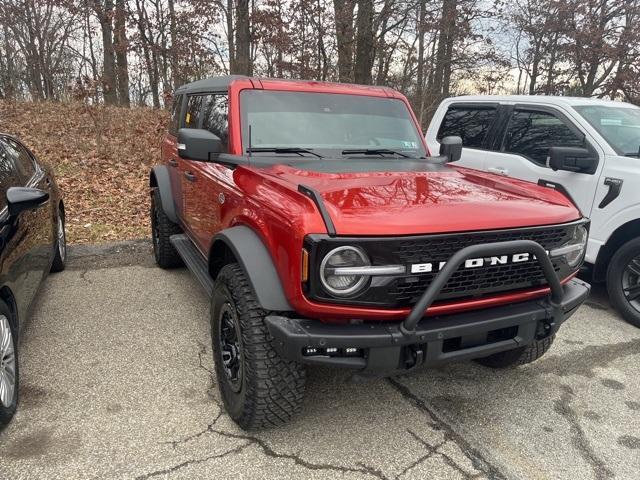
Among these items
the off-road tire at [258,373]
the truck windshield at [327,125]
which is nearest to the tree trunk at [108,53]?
the truck windshield at [327,125]

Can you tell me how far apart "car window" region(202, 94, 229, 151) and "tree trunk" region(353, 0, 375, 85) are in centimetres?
879

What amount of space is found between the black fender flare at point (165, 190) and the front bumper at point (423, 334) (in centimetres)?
293

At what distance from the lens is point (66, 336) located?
3.79 meters

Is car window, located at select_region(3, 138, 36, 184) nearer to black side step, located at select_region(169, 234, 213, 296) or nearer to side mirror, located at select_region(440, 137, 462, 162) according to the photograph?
black side step, located at select_region(169, 234, 213, 296)

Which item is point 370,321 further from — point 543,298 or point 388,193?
point 543,298

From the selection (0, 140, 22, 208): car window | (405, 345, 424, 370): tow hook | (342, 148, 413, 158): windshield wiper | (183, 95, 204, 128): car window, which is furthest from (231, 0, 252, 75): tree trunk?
(405, 345, 424, 370): tow hook

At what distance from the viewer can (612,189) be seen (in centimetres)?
429

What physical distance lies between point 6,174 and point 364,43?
991cm

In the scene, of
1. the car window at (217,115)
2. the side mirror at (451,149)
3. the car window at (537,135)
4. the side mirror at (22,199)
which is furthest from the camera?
the car window at (537,135)

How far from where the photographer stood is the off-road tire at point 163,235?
5.06 metres

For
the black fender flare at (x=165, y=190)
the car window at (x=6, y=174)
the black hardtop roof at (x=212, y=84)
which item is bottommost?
the black fender flare at (x=165, y=190)

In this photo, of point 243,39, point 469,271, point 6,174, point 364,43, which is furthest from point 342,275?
point 243,39

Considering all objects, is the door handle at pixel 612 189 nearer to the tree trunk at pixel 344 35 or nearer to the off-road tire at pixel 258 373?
the off-road tire at pixel 258 373

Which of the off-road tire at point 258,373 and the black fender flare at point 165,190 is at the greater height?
the black fender flare at point 165,190
